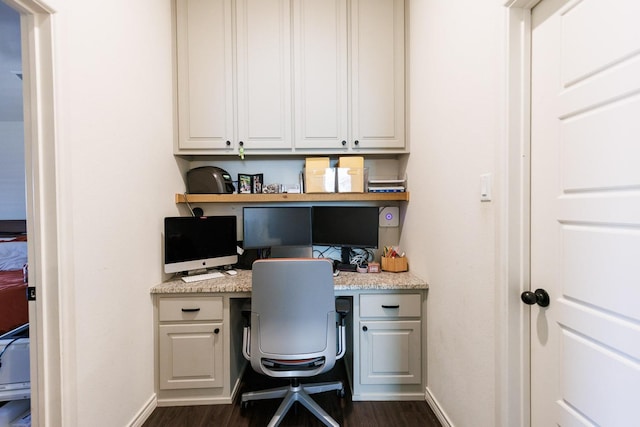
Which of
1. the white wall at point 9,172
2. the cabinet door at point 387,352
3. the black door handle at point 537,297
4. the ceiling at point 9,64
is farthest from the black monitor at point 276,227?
the white wall at point 9,172

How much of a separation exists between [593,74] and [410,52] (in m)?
1.35

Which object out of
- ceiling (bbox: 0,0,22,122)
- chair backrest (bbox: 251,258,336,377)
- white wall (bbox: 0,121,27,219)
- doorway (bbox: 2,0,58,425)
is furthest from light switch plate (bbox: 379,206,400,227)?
white wall (bbox: 0,121,27,219)

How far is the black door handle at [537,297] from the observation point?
2.91ft

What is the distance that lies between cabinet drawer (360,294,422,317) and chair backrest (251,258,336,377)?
350mm

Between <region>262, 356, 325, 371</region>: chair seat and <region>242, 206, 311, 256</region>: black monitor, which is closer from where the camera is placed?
<region>262, 356, 325, 371</region>: chair seat

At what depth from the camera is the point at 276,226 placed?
2002mm

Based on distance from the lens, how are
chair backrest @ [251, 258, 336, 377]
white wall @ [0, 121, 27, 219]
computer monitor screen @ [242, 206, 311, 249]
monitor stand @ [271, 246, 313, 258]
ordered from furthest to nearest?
white wall @ [0, 121, 27, 219], monitor stand @ [271, 246, 313, 258], computer monitor screen @ [242, 206, 311, 249], chair backrest @ [251, 258, 336, 377]

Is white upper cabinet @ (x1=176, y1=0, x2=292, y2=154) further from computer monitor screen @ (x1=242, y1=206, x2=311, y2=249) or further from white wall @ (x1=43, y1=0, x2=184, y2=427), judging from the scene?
computer monitor screen @ (x1=242, y1=206, x2=311, y2=249)

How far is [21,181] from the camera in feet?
10.4

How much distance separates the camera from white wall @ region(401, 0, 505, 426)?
1.05 metres

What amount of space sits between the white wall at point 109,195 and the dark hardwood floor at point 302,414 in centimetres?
23

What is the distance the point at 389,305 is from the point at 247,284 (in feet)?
3.08

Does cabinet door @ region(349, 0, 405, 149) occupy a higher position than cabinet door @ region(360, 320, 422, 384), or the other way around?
cabinet door @ region(349, 0, 405, 149)

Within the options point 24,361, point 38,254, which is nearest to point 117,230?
point 38,254
